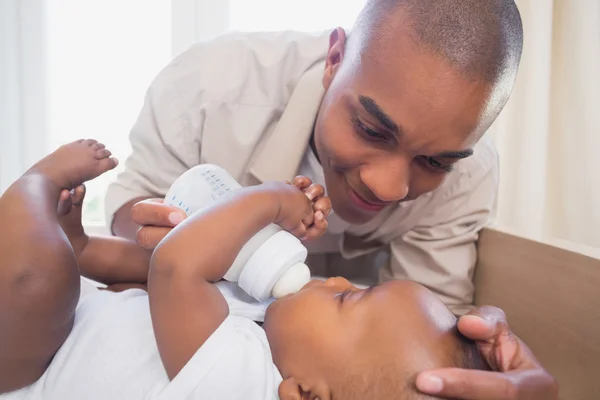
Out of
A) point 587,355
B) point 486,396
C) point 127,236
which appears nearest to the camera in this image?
point 486,396

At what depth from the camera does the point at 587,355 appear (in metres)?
0.72

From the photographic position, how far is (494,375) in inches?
19.0

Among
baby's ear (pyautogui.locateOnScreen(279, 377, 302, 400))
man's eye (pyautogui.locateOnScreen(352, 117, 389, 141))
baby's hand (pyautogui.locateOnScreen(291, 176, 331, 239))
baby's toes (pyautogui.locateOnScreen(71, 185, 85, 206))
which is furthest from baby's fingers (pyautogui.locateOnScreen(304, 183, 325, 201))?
baby's toes (pyautogui.locateOnScreen(71, 185, 85, 206))

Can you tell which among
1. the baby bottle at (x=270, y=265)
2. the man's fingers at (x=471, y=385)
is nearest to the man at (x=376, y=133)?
the man's fingers at (x=471, y=385)

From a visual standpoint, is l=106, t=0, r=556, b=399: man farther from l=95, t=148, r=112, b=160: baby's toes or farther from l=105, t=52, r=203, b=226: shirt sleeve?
l=95, t=148, r=112, b=160: baby's toes

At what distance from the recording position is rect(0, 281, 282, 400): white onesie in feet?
1.76

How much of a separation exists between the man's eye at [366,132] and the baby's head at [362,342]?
0.20m

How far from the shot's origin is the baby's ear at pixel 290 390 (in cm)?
53

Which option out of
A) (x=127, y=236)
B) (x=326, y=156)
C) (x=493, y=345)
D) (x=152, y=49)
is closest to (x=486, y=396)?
(x=493, y=345)

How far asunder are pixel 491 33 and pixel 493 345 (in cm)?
38

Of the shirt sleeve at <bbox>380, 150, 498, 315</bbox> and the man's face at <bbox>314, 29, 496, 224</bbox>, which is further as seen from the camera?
the shirt sleeve at <bbox>380, 150, 498, 315</bbox>

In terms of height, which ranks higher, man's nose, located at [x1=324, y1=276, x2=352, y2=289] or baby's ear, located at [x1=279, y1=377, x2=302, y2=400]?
man's nose, located at [x1=324, y1=276, x2=352, y2=289]

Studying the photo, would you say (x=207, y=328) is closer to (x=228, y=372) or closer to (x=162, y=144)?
(x=228, y=372)

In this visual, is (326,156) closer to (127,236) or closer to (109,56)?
(127,236)
